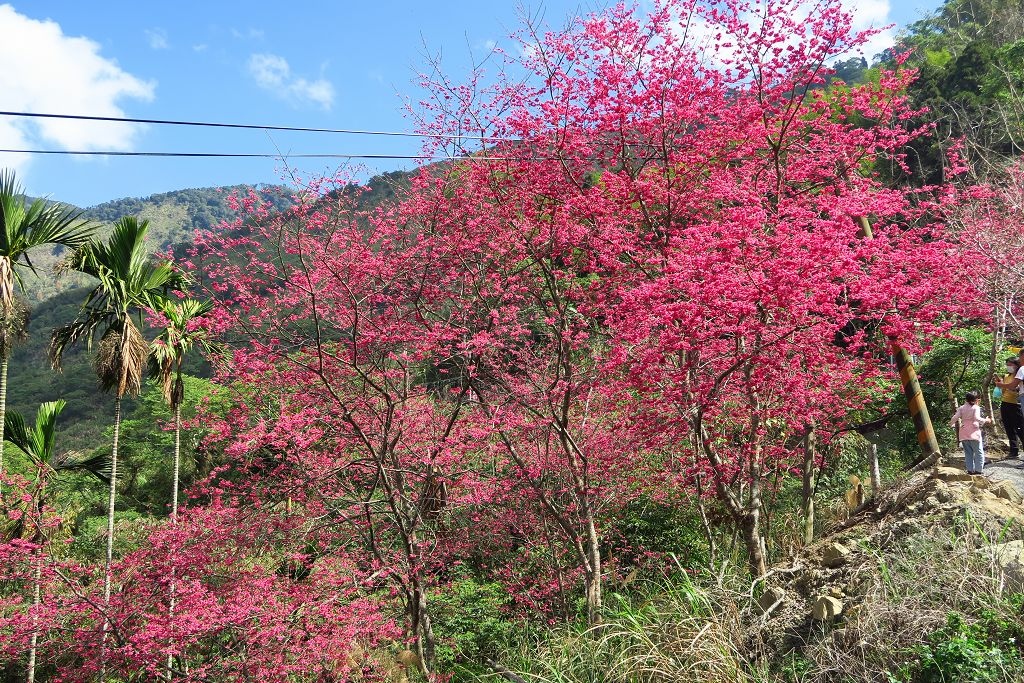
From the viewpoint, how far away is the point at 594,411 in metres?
11.6

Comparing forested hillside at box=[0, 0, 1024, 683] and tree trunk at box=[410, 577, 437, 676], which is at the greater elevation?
forested hillside at box=[0, 0, 1024, 683]

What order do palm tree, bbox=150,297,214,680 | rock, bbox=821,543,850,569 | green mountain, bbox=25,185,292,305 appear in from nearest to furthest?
rock, bbox=821,543,850,569
palm tree, bbox=150,297,214,680
green mountain, bbox=25,185,292,305

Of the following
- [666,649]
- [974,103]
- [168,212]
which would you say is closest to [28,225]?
[666,649]

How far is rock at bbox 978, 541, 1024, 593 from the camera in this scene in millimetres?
5133

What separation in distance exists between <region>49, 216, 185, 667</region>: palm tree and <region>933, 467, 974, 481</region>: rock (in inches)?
446

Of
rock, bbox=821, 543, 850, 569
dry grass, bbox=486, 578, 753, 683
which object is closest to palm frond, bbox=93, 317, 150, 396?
dry grass, bbox=486, 578, 753, 683

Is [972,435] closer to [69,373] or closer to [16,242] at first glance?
[16,242]

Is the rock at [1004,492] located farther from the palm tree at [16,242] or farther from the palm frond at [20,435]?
the palm frond at [20,435]

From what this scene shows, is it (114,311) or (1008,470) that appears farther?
(114,311)

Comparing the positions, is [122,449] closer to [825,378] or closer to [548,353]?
[548,353]

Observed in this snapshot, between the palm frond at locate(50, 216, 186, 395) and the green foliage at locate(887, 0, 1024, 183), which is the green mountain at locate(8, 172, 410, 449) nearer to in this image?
the palm frond at locate(50, 216, 186, 395)

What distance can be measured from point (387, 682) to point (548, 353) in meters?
5.41

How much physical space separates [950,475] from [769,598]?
9.01ft

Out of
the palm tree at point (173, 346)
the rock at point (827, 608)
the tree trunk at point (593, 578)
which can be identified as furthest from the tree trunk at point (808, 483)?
the palm tree at point (173, 346)
